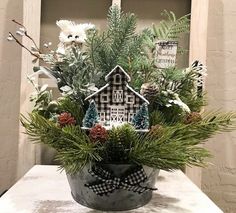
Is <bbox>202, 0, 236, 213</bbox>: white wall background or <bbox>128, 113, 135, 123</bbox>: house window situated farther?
<bbox>202, 0, 236, 213</bbox>: white wall background

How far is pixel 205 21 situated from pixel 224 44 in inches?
6.1

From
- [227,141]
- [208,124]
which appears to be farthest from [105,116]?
[227,141]

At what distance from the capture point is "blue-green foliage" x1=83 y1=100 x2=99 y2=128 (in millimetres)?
630

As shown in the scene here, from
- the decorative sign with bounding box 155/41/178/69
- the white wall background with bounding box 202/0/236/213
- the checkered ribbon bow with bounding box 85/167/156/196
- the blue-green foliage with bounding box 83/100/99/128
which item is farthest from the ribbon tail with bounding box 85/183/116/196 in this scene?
the white wall background with bounding box 202/0/236/213

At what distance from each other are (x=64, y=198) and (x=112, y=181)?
0.16 meters

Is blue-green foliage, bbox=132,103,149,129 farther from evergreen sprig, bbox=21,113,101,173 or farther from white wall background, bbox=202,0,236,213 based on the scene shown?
white wall background, bbox=202,0,236,213

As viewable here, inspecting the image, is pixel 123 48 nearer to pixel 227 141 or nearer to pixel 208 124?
pixel 208 124

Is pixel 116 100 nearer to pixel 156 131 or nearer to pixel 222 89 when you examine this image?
pixel 156 131

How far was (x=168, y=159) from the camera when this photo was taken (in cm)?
59

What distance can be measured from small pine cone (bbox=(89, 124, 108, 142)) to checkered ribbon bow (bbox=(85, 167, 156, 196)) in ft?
0.18

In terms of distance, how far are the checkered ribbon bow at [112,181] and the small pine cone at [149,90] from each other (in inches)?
5.5

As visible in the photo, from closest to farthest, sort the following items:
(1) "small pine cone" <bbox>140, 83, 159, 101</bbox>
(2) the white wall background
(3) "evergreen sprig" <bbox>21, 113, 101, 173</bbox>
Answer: (3) "evergreen sprig" <bbox>21, 113, 101, 173</bbox>
(1) "small pine cone" <bbox>140, 83, 159, 101</bbox>
(2) the white wall background

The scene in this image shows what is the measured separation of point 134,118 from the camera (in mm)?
641

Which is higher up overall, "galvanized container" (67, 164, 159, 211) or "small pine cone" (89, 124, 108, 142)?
"small pine cone" (89, 124, 108, 142)
